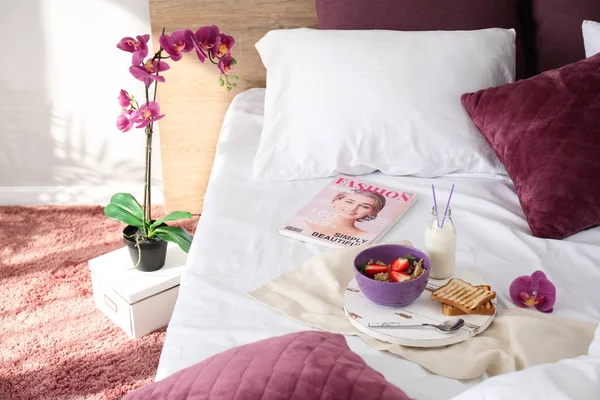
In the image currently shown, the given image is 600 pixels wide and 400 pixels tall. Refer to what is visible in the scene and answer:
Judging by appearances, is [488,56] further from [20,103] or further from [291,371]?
[20,103]

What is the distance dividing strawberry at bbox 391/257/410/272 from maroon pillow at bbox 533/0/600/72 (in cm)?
103

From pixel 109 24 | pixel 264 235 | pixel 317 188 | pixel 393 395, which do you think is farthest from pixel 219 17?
pixel 393 395

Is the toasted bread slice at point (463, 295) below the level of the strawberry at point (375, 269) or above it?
below

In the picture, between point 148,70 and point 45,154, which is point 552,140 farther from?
point 45,154

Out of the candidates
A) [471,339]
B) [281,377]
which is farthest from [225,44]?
[281,377]

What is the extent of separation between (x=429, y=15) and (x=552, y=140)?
0.62 meters

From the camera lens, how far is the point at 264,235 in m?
1.59

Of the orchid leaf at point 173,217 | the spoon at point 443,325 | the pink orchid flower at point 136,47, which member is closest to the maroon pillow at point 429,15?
the pink orchid flower at point 136,47

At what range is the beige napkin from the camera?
1.15 metres

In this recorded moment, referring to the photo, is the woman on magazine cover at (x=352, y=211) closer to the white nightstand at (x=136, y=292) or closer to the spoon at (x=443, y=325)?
the spoon at (x=443, y=325)

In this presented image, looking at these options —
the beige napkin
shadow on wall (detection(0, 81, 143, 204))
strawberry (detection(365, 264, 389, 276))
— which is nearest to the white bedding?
the beige napkin

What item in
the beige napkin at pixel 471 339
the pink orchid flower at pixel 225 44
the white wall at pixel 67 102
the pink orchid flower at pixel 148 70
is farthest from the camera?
the white wall at pixel 67 102

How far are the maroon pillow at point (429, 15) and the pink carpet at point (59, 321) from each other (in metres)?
0.98

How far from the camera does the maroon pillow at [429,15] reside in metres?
2.09
